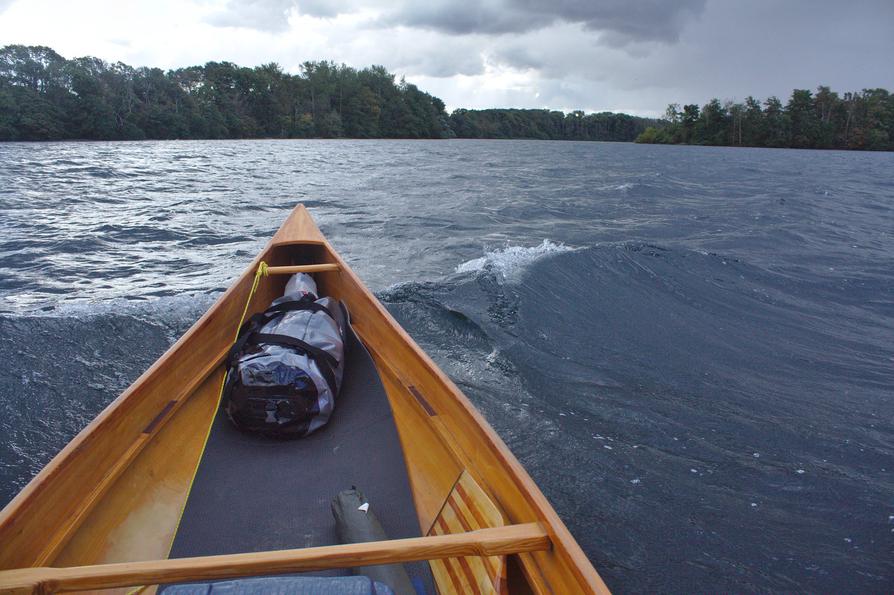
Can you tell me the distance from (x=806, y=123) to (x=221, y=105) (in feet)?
247

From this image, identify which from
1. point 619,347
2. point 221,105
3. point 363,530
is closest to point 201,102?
point 221,105

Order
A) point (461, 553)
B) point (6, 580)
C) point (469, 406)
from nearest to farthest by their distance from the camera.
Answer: point (6, 580)
point (461, 553)
point (469, 406)

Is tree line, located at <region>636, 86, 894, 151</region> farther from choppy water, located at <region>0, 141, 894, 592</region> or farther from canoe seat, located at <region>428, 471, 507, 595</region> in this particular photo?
canoe seat, located at <region>428, 471, 507, 595</region>

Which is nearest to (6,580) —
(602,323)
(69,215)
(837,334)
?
(602,323)

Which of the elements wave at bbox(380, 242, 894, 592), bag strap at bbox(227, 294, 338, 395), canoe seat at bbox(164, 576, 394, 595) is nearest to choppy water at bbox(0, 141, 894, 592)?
wave at bbox(380, 242, 894, 592)

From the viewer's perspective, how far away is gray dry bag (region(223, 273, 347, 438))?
2.48 meters

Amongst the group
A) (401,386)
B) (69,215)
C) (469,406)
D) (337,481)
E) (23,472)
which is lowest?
(23,472)

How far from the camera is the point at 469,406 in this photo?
6.90ft

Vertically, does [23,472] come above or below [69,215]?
below

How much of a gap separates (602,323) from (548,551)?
12.7 feet

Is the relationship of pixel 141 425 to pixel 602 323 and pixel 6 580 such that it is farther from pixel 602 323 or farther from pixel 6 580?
pixel 602 323

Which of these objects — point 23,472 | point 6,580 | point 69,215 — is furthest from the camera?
point 69,215

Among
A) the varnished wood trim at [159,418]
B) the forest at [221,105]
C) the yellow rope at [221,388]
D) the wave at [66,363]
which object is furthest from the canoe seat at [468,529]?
the forest at [221,105]

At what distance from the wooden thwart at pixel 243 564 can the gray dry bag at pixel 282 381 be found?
1.21 meters
